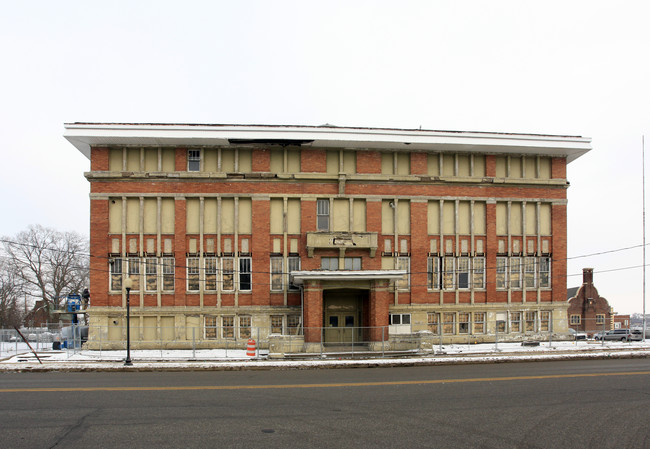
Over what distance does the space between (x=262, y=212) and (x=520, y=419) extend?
22736 mm

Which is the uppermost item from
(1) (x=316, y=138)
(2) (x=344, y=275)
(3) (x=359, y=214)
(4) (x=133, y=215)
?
Result: (1) (x=316, y=138)

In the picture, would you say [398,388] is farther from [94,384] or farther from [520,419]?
[94,384]

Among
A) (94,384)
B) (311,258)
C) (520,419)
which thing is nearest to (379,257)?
(311,258)

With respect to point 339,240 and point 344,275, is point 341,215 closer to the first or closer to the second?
point 339,240

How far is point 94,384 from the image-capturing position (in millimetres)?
17125

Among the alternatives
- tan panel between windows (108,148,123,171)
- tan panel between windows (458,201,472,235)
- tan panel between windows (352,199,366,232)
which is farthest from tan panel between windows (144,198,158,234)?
tan panel between windows (458,201,472,235)

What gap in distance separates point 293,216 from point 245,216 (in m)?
3.01

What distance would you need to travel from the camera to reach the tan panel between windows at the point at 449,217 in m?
33.5

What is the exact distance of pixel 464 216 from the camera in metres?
33.7

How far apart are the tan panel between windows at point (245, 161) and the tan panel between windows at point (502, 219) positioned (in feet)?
54.3

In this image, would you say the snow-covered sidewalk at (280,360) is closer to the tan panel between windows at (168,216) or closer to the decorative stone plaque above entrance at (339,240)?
the decorative stone plaque above entrance at (339,240)

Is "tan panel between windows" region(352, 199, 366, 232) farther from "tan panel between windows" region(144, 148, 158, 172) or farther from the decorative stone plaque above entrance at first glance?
"tan panel between windows" region(144, 148, 158, 172)

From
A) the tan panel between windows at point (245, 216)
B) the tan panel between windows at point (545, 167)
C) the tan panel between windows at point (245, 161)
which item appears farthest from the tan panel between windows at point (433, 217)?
the tan panel between windows at point (245, 161)

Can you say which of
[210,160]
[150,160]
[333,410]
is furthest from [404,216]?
[333,410]
